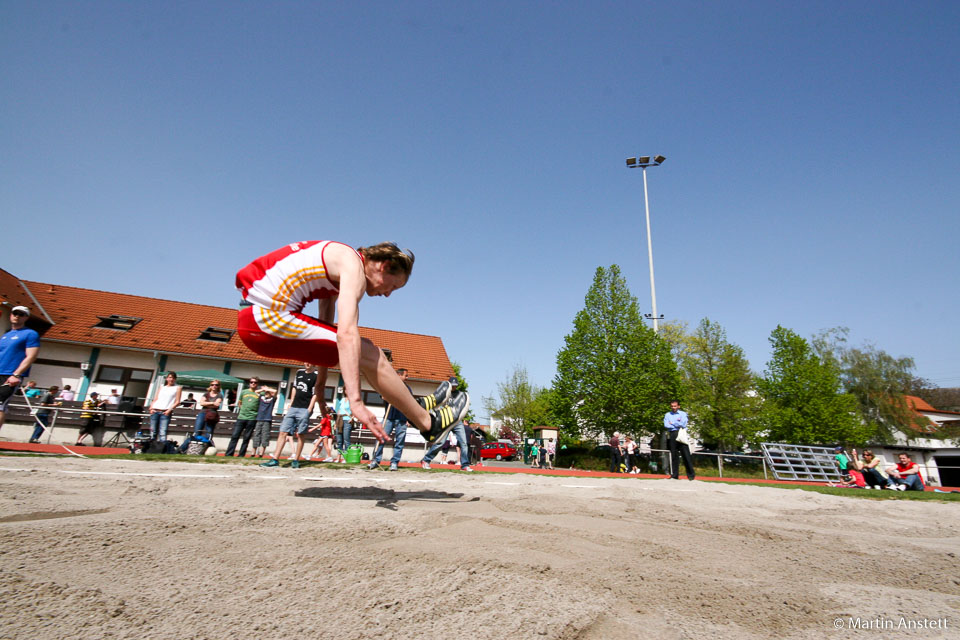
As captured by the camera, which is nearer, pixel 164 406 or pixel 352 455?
pixel 164 406

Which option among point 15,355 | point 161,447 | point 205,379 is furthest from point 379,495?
point 205,379

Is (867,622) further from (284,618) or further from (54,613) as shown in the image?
(54,613)

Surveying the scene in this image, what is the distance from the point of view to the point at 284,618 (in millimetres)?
1275

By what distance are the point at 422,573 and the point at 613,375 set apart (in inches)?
1068

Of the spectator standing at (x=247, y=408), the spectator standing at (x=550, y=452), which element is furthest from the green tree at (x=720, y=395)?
the spectator standing at (x=247, y=408)

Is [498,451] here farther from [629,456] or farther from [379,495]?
[379,495]

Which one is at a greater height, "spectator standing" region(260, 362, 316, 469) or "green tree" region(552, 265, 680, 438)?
"green tree" region(552, 265, 680, 438)

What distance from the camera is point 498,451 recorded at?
3547cm

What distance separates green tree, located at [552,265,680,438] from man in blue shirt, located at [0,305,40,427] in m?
24.8

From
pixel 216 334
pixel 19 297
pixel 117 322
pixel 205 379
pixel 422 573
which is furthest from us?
pixel 216 334

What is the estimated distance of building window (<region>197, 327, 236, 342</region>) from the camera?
2220 cm

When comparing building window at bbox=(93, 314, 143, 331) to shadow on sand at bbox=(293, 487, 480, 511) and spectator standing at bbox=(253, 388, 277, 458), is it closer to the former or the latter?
spectator standing at bbox=(253, 388, 277, 458)

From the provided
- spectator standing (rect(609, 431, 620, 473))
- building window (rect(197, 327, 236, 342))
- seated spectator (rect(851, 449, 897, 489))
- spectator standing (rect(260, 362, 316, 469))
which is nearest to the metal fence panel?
seated spectator (rect(851, 449, 897, 489))

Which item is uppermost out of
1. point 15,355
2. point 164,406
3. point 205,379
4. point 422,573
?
point 205,379
